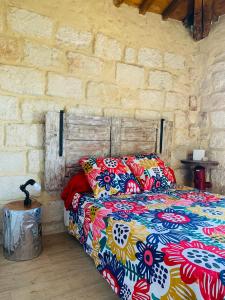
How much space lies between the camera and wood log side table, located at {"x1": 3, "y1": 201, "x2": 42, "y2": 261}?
2039 mm

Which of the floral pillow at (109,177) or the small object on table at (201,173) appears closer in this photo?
the floral pillow at (109,177)

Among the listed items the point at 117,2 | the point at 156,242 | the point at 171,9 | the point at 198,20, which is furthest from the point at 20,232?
the point at 198,20

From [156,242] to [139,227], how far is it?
223 millimetres

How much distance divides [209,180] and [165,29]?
2141 millimetres

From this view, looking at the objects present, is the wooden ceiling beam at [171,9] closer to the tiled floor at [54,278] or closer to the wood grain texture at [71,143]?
the wood grain texture at [71,143]

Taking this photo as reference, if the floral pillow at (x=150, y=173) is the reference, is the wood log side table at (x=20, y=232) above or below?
below

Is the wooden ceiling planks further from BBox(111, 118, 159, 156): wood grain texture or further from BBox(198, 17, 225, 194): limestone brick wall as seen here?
BBox(111, 118, 159, 156): wood grain texture

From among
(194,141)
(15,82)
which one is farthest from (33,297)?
(194,141)

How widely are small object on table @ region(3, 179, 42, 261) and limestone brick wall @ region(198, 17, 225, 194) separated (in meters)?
2.37

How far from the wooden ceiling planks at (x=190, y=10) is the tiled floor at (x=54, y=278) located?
111 inches

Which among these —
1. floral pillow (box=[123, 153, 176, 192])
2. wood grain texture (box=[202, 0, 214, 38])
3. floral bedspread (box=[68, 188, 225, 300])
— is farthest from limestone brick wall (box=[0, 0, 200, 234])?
floral bedspread (box=[68, 188, 225, 300])

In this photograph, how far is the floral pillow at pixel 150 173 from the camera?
8.17ft

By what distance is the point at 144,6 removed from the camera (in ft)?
9.49

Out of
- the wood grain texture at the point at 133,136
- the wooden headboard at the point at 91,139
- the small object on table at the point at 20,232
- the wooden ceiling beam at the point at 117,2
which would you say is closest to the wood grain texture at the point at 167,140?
the wooden headboard at the point at 91,139
